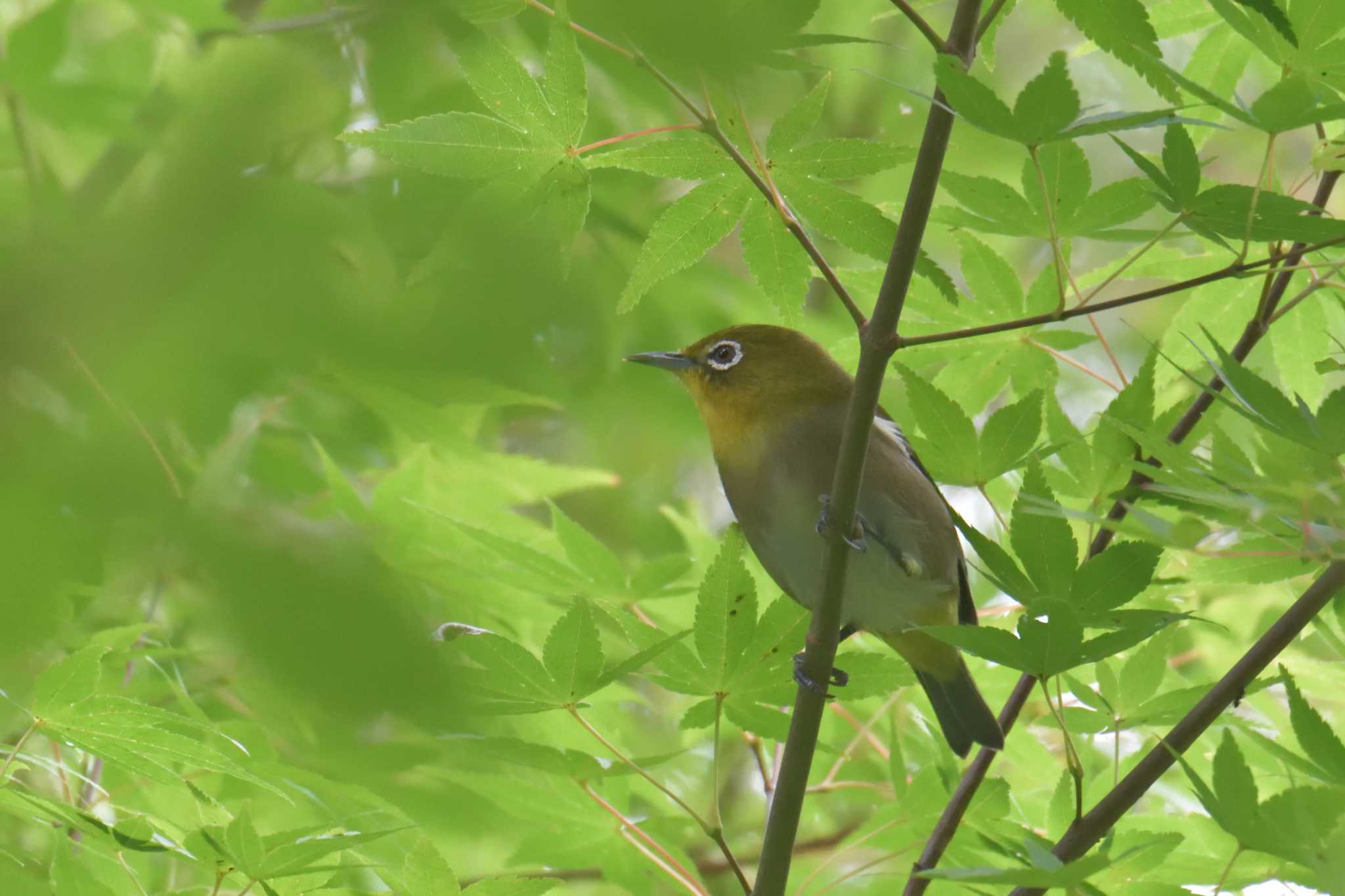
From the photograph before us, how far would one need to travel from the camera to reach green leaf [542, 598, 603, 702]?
9.00ft

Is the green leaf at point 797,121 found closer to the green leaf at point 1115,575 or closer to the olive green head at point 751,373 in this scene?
the green leaf at point 1115,575

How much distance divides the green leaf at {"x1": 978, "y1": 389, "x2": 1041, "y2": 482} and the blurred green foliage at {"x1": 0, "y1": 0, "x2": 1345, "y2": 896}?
0.02 meters

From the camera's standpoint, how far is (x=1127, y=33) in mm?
2092

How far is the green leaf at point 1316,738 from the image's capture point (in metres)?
2.29

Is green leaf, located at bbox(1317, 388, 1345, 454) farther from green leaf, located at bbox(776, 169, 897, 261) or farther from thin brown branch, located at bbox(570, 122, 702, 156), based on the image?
thin brown branch, located at bbox(570, 122, 702, 156)

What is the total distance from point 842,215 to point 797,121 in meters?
0.24

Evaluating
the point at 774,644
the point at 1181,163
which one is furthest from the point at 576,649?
the point at 1181,163

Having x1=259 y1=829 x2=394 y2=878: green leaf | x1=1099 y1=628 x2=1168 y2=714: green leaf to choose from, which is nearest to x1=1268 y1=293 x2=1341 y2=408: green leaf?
x1=1099 y1=628 x2=1168 y2=714: green leaf

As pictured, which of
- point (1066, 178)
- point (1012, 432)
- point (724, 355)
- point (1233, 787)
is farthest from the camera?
point (724, 355)

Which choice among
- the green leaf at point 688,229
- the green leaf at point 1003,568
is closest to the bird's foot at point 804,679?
the green leaf at point 1003,568

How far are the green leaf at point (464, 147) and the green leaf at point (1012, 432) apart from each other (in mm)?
1243

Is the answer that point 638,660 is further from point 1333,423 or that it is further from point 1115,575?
point 1333,423

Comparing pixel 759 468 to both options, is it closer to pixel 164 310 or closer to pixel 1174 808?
pixel 1174 808

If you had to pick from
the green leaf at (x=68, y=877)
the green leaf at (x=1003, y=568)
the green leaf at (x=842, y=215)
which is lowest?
the green leaf at (x=68, y=877)
